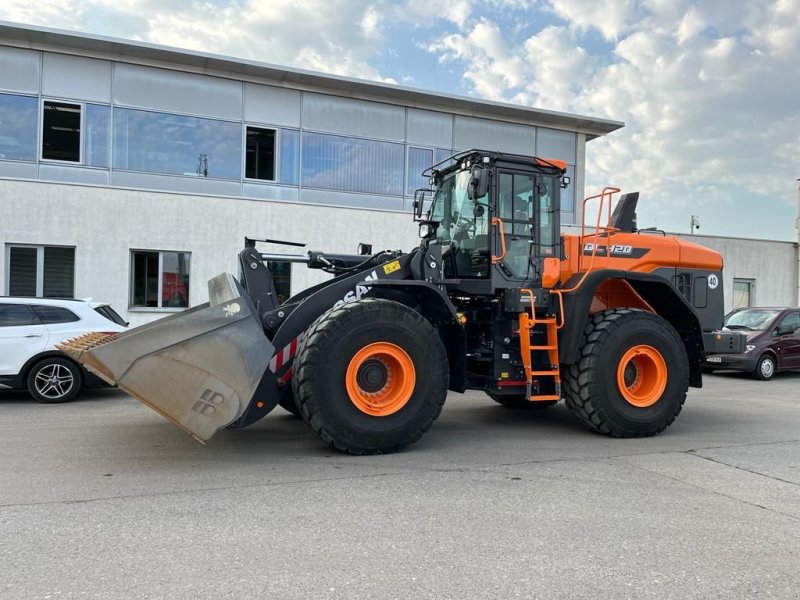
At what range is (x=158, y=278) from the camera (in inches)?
567

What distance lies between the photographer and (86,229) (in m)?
13.7

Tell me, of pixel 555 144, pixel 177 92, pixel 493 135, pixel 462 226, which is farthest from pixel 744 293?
pixel 177 92

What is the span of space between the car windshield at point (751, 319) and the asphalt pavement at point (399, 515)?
7.27m

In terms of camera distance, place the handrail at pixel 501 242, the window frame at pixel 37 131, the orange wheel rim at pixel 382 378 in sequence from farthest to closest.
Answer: the window frame at pixel 37 131, the handrail at pixel 501 242, the orange wheel rim at pixel 382 378

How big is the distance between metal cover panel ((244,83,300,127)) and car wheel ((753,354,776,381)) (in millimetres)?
12152

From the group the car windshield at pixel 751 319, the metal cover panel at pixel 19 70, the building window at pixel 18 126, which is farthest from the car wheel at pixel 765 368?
the metal cover panel at pixel 19 70

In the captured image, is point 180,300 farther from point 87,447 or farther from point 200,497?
point 200,497

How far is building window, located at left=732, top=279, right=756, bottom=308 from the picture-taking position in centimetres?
2114

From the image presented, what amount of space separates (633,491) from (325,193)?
12769 mm

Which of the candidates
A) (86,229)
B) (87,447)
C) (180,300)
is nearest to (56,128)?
(86,229)

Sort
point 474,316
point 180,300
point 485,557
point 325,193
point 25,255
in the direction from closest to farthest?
point 485,557
point 474,316
point 25,255
point 180,300
point 325,193

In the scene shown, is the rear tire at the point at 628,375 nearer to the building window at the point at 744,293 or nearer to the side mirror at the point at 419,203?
the side mirror at the point at 419,203

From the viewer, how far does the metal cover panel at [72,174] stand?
14.1 meters

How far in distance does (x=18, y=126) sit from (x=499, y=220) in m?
12.2
